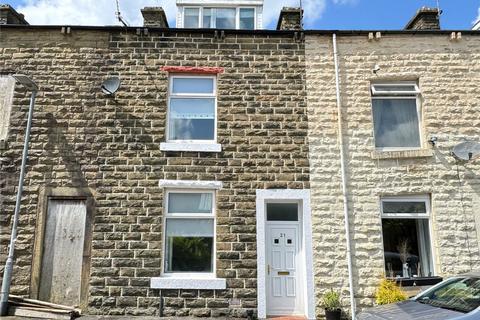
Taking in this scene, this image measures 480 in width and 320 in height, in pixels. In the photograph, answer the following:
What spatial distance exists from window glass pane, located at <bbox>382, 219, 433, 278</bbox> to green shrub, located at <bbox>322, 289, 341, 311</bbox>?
1329 millimetres

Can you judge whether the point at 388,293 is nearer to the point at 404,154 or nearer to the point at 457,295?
the point at 404,154

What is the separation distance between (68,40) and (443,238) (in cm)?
959

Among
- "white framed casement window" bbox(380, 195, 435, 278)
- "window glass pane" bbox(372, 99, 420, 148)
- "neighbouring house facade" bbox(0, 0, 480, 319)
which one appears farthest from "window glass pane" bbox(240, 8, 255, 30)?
"white framed casement window" bbox(380, 195, 435, 278)

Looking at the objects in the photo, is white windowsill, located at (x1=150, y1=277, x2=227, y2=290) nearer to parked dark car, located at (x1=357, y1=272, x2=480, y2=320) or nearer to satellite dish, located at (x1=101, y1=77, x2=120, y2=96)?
parked dark car, located at (x1=357, y1=272, x2=480, y2=320)

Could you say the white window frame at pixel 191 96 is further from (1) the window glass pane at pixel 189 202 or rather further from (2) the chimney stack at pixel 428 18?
(2) the chimney stack at pixel 428 18

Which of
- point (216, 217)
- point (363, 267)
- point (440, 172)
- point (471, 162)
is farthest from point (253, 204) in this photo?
point (471, 162)

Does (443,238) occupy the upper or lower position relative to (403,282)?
upper

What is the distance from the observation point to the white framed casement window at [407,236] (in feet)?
32.4

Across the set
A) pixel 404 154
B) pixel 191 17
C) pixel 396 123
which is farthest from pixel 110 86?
pixel 404 154

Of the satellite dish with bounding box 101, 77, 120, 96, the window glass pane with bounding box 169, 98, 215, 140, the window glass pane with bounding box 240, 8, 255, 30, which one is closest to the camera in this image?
the satellite dish with bounding box 101, 77, 120, 96

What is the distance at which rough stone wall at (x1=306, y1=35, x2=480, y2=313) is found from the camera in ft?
31.8

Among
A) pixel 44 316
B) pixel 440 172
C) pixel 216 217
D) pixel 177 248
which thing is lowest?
pixel 44 316

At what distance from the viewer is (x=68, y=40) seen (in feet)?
35.0

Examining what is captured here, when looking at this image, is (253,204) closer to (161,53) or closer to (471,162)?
(161,53)
